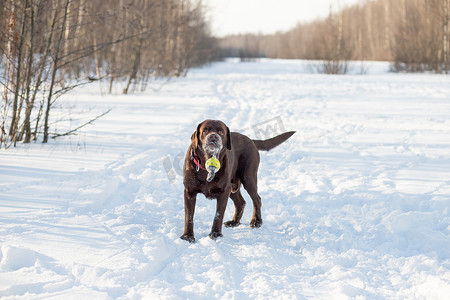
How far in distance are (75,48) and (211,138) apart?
44.8 feet

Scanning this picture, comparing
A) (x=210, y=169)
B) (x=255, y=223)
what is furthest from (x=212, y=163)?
(x=255, y=223)

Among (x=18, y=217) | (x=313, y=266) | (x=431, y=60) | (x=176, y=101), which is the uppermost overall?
(x=431, y=60)

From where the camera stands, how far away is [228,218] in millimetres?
4328

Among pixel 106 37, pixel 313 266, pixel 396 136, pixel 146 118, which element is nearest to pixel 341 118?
pixel 396 136

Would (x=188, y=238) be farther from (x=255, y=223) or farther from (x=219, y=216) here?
(x=255, y=223)

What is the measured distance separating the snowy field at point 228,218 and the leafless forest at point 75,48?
38.6 inches

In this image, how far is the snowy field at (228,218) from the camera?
2.65 meters

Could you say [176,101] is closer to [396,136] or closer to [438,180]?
[396,136]

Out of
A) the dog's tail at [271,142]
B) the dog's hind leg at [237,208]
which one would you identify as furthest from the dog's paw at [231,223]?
the dog's tail at [271,142]

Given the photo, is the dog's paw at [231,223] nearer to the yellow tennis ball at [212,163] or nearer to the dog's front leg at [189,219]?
the dog's front leg at [189,219]

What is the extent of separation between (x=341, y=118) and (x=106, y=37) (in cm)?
1374

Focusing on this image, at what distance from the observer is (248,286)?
2.67 m

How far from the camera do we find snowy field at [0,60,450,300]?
8.69ft

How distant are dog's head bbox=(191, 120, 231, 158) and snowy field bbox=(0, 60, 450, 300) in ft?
2.60
